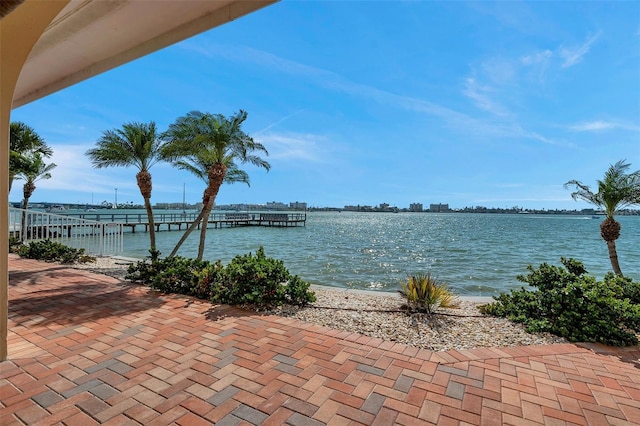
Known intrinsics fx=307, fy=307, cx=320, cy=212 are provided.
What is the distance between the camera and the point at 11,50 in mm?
2295

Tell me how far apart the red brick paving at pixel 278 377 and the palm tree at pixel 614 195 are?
219 inches

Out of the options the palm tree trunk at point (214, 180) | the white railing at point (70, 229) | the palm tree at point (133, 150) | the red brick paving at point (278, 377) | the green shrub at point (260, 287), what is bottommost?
the red brick paving at point (278, 377)

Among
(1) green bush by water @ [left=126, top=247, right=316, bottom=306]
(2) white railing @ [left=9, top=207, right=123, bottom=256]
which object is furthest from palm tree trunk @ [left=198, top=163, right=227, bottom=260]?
(1) green bush by water @ [left=126, top=247, right=316, bottom=306]

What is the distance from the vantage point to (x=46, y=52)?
144 inches

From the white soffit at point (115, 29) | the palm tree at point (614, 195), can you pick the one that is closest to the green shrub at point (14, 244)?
the white soffit at point (115, 29)

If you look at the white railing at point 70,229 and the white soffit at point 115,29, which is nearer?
the white soffit at point 115,29

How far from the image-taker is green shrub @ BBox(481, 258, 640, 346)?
11.1 feet

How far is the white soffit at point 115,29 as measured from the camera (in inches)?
109

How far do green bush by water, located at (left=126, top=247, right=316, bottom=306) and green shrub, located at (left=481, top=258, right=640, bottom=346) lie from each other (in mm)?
2838

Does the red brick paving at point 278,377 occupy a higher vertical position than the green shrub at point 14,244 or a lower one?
lower

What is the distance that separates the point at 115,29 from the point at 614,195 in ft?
33.0

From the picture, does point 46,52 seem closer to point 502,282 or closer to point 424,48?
point 424,48

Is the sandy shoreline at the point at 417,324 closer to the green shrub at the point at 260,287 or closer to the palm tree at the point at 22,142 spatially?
the green shrub at the point at 260,287

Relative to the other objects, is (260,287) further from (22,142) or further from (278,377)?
(22,142)
